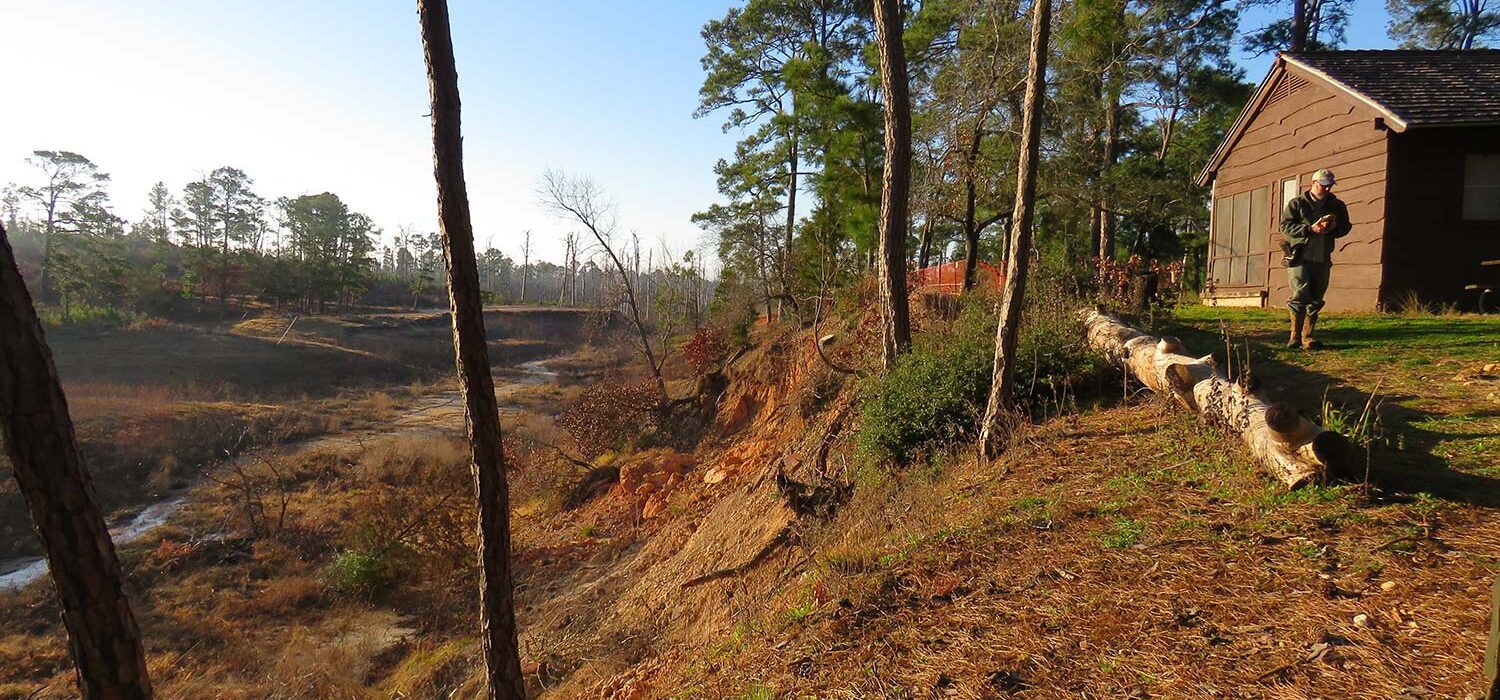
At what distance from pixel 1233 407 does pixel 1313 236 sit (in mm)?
3802

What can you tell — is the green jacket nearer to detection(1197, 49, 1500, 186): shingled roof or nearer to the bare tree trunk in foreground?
detection(1197, 49, 1500, 186): shingled roof

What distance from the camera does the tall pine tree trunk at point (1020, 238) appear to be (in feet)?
18.9

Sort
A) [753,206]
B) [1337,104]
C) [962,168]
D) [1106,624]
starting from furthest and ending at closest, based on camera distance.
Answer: [753,206] < [962,168] < [1337,104] < [1106,624]

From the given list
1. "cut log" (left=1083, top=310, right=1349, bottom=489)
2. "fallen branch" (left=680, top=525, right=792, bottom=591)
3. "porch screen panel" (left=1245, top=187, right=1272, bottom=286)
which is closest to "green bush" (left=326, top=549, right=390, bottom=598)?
"fallen branch" (left=680, top=525, right=792, bottom=591)

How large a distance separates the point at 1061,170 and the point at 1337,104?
20.0 ft

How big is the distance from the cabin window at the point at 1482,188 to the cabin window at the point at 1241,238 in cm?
325

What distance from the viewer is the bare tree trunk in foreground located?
8.73 ft

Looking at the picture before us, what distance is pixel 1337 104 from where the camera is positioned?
12.4 m

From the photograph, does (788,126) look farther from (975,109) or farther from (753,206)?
(975,109)

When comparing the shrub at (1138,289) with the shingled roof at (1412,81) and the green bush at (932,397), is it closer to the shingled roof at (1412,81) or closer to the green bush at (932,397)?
the green bush at (932,397)

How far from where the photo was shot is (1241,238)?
15.3m

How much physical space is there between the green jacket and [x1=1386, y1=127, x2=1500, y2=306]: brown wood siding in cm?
533

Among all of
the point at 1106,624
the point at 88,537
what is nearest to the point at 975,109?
the point at 1106,624

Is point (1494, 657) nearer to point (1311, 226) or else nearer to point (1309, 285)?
point (1311, 226)
